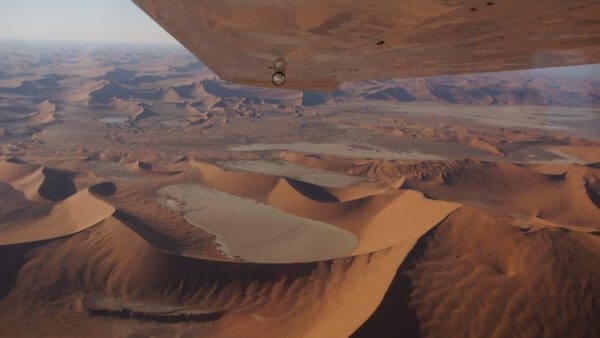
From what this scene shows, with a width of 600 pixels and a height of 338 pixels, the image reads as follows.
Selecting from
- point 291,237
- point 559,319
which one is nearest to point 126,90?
point 291,237

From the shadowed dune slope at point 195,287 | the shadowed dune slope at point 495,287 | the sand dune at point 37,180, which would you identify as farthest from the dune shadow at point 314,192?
the sand dune at point 37,180

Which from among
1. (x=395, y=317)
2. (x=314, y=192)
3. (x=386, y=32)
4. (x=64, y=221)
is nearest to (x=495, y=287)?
(x=395, y=317)

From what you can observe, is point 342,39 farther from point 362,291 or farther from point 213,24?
point 362,291

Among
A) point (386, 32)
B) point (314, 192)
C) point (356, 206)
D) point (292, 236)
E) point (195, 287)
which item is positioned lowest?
point (195, 287)

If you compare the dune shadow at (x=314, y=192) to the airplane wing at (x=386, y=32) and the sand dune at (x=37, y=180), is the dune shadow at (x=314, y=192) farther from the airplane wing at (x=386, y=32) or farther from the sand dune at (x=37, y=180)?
the airplane wing at (x=386, y=32)

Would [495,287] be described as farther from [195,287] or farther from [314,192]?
[314,192]

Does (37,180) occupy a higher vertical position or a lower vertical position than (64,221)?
higher
